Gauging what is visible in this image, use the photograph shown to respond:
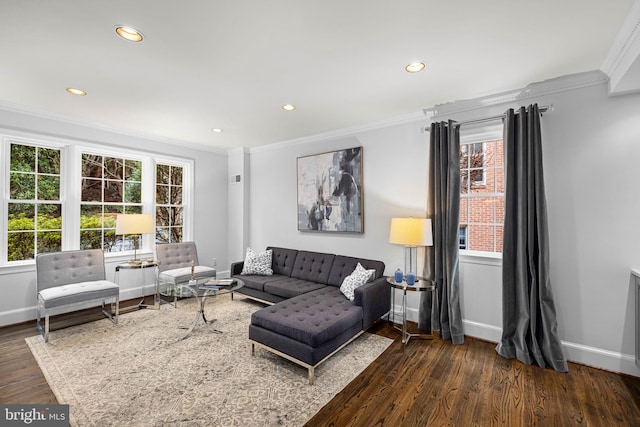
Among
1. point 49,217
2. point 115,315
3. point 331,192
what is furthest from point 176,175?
point 331,192

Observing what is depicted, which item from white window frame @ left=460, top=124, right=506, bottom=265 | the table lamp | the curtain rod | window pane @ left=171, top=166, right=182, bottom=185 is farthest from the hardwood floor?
window pane @ left=171, top=166, right=182, bottom=185

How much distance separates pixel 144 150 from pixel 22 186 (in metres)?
1.58

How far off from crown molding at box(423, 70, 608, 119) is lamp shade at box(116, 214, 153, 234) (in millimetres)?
4155

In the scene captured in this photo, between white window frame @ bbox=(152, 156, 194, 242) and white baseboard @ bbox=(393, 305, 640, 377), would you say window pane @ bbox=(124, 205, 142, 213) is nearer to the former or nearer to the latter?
white window frame @ bbox=(152, 156, 194, 242)

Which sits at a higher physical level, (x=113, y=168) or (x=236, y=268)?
(x=113, y=168)

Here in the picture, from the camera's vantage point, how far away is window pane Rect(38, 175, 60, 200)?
392 centimetres

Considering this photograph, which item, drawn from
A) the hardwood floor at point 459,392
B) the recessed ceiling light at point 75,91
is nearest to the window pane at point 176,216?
the recessed ceiling light at point 75,91

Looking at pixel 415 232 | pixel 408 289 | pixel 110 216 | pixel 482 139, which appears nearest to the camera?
pixel 408 289

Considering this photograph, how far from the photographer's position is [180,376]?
8.25ft

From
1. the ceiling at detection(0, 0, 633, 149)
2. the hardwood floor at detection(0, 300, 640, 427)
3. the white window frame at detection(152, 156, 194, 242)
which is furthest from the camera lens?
the white window frame at detection(152, 156, 194, 242)

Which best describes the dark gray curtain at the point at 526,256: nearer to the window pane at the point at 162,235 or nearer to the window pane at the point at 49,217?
the window pane at the point at 162,235

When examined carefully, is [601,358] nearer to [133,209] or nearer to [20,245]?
[133,209]

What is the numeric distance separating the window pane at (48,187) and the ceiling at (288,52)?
89 cm

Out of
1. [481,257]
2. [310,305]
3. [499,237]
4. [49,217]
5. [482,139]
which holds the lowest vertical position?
[310,305]
